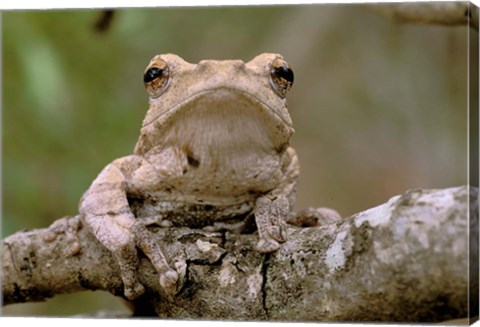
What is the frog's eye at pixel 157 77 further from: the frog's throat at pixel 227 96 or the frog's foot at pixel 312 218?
the frog's foot at pixel 312 218

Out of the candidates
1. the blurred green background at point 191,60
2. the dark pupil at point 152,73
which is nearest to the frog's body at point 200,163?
the dark pupil at point 152,73

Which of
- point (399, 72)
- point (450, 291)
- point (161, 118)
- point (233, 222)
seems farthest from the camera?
point (399, 72)

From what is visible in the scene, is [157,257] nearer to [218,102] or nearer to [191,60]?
[218,102]

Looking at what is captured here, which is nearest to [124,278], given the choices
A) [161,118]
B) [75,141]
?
[161,118]

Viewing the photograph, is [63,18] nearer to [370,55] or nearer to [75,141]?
[75,141]

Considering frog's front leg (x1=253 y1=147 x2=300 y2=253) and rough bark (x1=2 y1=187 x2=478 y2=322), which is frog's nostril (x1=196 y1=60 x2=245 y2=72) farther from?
rough bark (x1=2 y1=187 x2=478 y2=322)

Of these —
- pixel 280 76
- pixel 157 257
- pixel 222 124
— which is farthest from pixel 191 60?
pixel 157 257

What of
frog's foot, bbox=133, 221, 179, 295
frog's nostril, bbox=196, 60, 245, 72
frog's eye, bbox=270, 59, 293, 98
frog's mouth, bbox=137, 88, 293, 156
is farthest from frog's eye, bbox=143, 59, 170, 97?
frog's foot, bbox=133, 221, 179, 295
